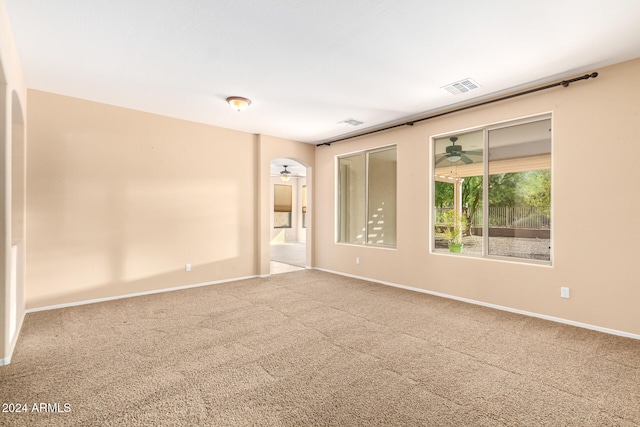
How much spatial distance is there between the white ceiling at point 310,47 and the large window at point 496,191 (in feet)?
2.18

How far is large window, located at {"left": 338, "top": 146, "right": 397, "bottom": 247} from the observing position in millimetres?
5816

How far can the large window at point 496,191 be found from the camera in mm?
3984

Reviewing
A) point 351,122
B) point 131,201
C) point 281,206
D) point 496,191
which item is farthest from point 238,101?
point 281,206

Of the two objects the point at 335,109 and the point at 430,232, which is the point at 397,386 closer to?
the point at 430,232

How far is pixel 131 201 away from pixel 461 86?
4.99 metres

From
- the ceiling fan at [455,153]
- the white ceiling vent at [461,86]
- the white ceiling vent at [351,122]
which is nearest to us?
the white ceiling vent at [461,86]

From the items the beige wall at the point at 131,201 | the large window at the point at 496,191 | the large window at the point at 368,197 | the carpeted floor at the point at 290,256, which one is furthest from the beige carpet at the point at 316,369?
the carpeted floor at the point at 290,256

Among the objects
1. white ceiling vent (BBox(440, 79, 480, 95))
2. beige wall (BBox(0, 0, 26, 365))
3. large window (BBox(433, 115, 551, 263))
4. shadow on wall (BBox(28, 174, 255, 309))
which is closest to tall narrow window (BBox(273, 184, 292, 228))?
shadow on wall (BBox(28, 174, 255, 309))

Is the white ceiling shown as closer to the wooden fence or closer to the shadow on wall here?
the shadow on wall

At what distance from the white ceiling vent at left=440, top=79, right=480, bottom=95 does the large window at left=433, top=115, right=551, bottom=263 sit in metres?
0.78

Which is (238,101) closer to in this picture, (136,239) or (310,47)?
(310,47)

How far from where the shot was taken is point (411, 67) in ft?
11.2

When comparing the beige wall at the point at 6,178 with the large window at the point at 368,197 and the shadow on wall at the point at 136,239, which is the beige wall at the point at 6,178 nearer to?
the shadow on wall at the point at 136,239

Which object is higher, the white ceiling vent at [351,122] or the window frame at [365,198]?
the white ceiling vent at [351,122]
